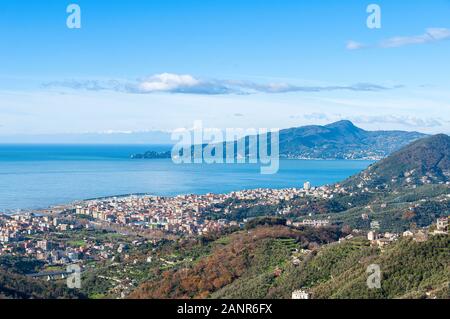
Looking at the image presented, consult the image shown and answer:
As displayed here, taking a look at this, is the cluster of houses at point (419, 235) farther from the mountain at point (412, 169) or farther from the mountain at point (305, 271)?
the mountain at point (412, 169)

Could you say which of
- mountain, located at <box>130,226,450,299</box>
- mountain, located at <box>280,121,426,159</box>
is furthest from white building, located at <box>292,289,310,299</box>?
mountain, located at <box>280,121,426,159</box>

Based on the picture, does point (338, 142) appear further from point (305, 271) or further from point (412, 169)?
point (305, 271)

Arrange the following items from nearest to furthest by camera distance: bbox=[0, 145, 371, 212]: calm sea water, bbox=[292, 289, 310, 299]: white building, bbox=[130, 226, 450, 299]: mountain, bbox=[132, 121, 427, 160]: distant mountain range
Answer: bbox=[130, 226, 450, 299]: mountain
bbox=[292, 289, 310, 299]: white building
bbox=[0, 145, 371, 212]: calm sea water
bbox=[132, 121, 427, 160]: distant mountain range

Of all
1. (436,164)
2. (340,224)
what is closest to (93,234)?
(340,224)

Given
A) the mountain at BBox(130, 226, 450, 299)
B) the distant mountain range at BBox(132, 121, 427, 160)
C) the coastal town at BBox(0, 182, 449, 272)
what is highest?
the distant mountain range at BBox(132, 121, 427, 160)

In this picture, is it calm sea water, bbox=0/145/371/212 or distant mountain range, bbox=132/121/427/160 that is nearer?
calm sea water, bbox=0/145/371/212

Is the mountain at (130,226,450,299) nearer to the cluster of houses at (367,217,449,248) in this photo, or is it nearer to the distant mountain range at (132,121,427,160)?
the cluster of houses at (367,217,449,248)

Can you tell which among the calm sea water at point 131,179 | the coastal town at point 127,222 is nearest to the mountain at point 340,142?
the calm sea water at point 131,179
